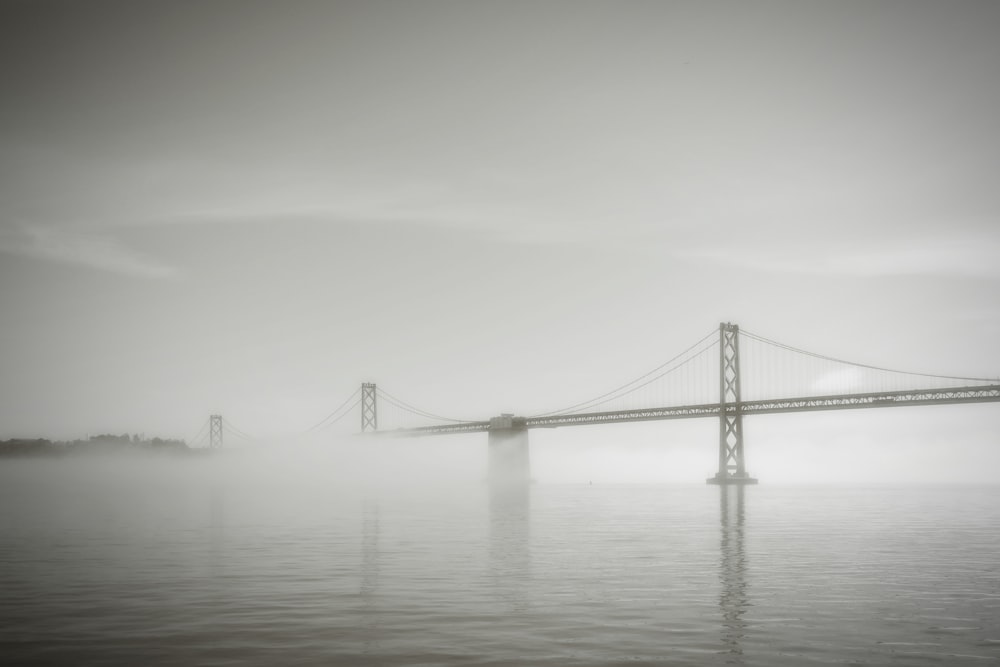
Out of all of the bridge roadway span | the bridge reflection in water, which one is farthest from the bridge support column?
the bridge reflection in water

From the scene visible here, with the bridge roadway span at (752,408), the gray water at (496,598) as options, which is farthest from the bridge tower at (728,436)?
the gray water at (496,598)

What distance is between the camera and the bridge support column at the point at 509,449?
131875 mm

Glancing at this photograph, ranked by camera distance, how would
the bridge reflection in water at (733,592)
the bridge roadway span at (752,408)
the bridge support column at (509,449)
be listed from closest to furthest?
the bridge reflection in water at (733,592)
the bridge roadway span at (752,408)
the bridge support column at (509,449)

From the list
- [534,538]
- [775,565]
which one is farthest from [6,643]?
[534,538]

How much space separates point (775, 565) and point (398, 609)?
12.3 metres

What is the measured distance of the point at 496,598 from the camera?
17828 millimetres

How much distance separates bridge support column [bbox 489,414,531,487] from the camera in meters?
132

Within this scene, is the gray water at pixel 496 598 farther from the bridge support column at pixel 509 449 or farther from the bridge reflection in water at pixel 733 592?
the bridge support column at pixel 509 449

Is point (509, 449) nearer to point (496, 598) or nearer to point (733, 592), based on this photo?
point (733, 592)

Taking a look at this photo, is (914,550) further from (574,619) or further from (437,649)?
(437,649)

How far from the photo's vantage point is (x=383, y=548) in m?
28.7

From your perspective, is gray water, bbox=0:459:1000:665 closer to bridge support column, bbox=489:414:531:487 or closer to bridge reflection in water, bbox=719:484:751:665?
bridge reflection in water, bbox=719:484:751:665

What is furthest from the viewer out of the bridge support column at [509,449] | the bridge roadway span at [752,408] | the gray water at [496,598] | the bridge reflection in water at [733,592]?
the bridge support column at [509,449]

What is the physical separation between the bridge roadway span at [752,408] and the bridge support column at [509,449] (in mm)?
1332
